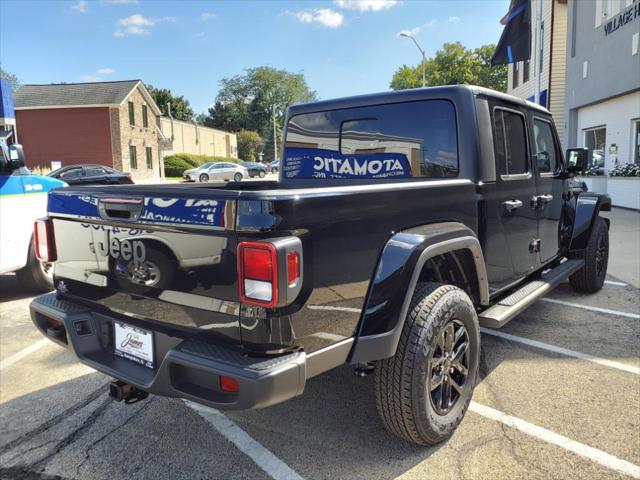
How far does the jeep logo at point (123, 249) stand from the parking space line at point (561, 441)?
2194 millimetres

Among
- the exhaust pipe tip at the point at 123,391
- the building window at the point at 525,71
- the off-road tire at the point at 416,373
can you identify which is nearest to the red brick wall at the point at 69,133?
the building window at the point at 525,71

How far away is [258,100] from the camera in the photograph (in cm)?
9381

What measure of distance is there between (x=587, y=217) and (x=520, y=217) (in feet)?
6.31

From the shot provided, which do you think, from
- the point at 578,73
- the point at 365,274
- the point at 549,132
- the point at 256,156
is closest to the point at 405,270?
the point at 365,274

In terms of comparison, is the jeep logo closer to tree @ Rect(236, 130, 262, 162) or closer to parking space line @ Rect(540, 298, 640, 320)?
parking space line @ Rect(540, 298, 640, 320)

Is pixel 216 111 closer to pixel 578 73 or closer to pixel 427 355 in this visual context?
pixel 578 73

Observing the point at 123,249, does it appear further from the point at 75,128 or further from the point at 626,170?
the point at 75,128

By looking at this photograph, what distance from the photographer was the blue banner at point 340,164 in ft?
11.9

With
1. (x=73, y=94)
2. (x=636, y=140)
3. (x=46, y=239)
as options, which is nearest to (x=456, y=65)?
(x=73, y=94)

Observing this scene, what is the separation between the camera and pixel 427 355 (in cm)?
255

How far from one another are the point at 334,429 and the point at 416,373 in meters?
0.78

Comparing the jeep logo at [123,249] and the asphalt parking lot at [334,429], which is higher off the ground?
the jeep logo at [123,249]

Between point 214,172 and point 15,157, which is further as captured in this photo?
point 214,172

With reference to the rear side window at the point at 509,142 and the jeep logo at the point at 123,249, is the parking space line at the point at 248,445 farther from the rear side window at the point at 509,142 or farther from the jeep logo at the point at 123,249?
the rear side window at the point at 509,142
